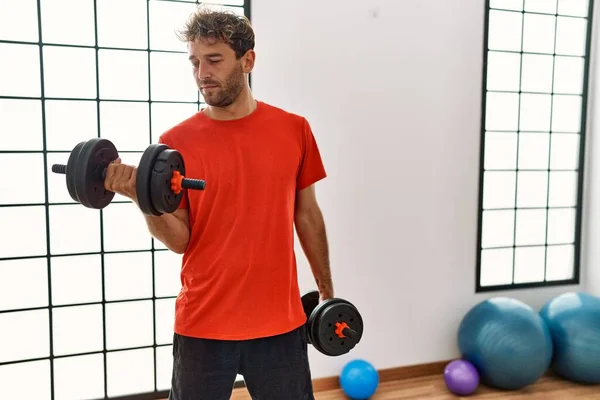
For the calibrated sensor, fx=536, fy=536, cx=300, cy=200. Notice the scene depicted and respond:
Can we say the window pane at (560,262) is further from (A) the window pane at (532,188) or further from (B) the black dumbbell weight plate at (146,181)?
(B) the black dumbbell weight plate at (146,181)

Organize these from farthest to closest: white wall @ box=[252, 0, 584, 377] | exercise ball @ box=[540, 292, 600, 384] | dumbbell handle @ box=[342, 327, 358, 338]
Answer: exercise ball @ box=[540, 292, 600, 384], white wall @ box=[252, 0, 584, 377], dumbbell handle @ box=[342, 327, 358, 338]

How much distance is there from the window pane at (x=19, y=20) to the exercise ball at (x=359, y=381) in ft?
6.42

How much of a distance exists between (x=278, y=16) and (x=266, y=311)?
4.86ft

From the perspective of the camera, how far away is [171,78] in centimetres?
236

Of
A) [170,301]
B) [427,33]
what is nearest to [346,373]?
[170,301]

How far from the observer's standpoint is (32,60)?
7.04 ft

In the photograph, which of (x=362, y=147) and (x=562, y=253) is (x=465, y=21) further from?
(x=562, y=253)

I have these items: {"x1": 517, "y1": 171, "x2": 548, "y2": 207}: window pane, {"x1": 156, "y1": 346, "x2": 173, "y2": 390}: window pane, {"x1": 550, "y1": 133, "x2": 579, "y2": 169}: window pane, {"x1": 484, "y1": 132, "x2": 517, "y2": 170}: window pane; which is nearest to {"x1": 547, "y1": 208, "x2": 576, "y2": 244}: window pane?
{"x1": 517, "y1": 171, "x2": 548, "y2": 207}: window pane

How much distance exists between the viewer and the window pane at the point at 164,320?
240 cm

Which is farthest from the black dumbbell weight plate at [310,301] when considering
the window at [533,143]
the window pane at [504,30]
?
the window pane at [504,30]

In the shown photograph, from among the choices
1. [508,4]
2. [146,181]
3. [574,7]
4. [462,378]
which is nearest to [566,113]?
[574,7]

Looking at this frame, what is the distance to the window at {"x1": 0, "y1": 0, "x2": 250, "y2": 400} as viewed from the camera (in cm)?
216

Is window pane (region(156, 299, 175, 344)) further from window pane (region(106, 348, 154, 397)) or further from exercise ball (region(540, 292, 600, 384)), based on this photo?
exercise ball (region(540, 292, 600, 384))

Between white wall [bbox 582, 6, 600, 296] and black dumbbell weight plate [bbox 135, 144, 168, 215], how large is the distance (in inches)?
108
